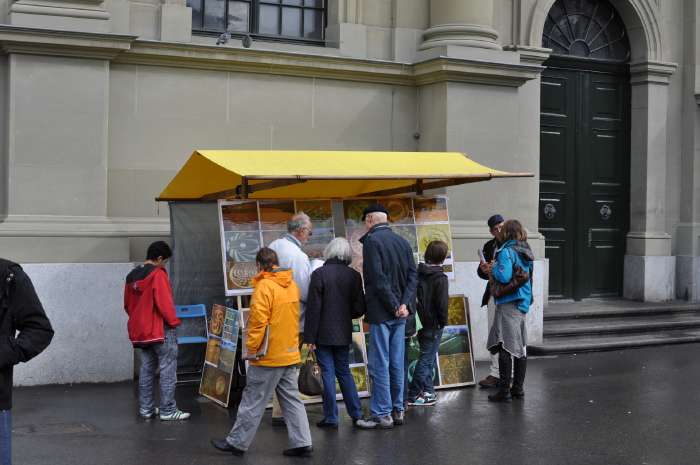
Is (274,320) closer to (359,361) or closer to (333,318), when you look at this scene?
(333,318)

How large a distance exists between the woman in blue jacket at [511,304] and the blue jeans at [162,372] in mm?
3097

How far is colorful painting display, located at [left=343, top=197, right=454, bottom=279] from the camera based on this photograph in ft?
32.4

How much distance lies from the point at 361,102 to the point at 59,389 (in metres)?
5.01

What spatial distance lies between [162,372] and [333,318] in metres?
1.61

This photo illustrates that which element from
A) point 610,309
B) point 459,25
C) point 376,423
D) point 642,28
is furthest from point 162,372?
point 642,28

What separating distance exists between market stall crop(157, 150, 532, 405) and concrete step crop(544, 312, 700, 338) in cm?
334

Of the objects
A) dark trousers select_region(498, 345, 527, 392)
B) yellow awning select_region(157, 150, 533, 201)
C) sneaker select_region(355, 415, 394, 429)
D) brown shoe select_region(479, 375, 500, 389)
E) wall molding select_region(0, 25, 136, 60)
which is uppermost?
wall molding select_region(0, 25, 136, 60)

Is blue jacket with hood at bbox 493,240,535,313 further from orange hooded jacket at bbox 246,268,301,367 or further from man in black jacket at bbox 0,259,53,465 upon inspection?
man in black jacket at bbox 0,259,53,465

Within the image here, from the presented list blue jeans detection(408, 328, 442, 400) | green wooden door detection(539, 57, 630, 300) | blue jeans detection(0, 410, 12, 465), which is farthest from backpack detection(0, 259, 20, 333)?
green wooden door detection(539, 57, 630, 300)

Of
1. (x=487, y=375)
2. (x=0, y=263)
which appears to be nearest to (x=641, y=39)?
(x=487, y=375)

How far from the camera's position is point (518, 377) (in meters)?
9.85

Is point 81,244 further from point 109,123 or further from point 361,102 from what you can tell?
point 361,102

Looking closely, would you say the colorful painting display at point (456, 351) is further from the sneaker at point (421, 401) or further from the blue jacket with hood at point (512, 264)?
the blue jacket with hood at point (512, 264)

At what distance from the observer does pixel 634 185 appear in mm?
15625
